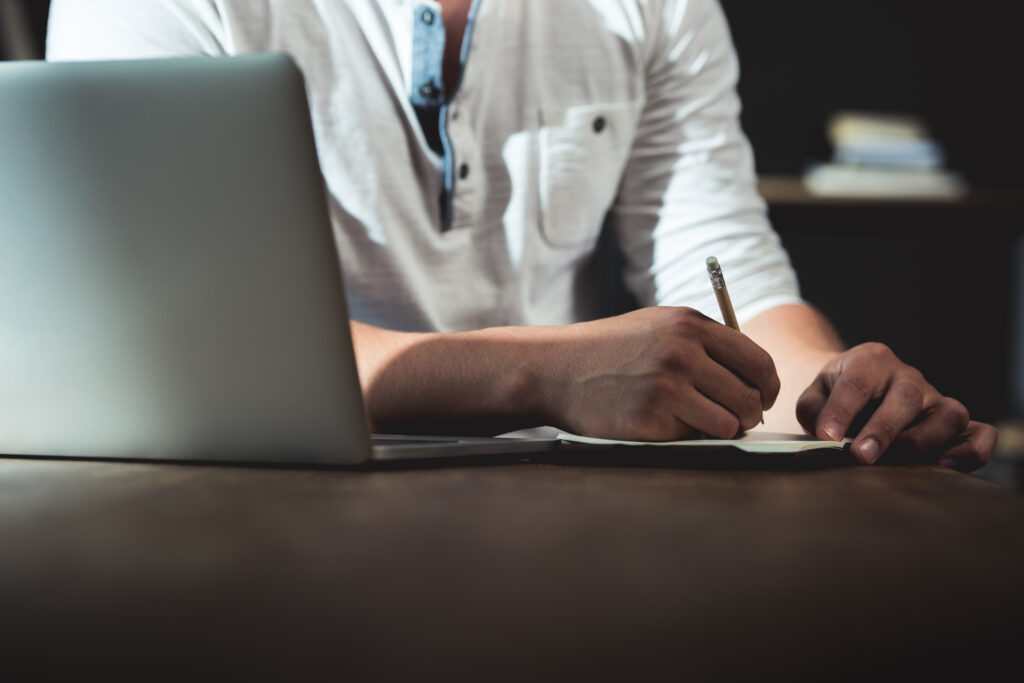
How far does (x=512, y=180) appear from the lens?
1072 millimetres

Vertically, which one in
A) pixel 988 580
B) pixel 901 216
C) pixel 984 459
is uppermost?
pixel 988 580

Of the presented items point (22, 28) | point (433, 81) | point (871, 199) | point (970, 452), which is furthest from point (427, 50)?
point (22, 28)

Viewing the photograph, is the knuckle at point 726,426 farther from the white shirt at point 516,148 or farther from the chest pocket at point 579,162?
the chest pocket at point 579,162

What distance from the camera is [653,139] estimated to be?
1.18 metres

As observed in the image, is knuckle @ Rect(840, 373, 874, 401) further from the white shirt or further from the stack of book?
the stack of book

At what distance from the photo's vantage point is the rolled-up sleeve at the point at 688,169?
1.10 metres

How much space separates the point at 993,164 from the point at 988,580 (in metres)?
2.39

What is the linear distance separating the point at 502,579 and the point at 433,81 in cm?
82

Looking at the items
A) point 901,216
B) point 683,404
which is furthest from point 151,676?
point 901,216

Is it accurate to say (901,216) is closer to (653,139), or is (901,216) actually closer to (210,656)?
(653,139)

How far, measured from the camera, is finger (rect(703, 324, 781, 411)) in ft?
1.86

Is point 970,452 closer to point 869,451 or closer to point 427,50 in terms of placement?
point 869,451

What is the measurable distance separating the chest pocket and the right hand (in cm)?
52

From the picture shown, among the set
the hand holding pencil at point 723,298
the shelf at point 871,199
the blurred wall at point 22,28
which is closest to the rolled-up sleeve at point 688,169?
the hand holding pencil at point 723,298
